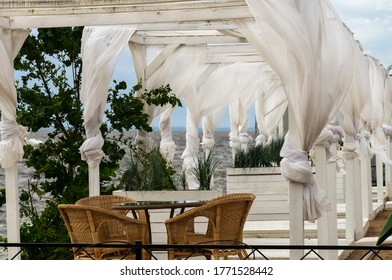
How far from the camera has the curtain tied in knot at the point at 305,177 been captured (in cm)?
648

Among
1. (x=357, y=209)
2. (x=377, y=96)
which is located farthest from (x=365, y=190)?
(x=357, y=209)

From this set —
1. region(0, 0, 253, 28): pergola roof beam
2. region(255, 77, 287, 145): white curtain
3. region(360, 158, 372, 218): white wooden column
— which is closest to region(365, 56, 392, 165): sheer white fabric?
region(360, 158, 372, 218): white wooden column

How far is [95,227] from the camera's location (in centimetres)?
705

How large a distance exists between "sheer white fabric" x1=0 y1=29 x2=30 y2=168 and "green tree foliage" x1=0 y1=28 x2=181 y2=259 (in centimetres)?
224

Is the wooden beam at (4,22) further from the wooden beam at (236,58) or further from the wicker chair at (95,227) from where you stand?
the wooden beam at (236,58)

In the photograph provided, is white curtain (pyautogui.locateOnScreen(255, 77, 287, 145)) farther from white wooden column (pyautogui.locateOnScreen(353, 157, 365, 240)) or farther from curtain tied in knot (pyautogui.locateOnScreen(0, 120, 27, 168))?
curtain tied in knot (pyautogui.locateOnScreen(0, 120, 27, 168))

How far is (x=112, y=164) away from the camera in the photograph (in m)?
11.4

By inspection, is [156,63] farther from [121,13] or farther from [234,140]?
[234,140]

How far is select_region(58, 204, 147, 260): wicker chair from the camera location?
7.03 meters

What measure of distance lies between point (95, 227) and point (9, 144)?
1.78m

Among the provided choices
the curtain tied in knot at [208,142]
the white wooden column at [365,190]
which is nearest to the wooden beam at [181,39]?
the white wooden column at [365,190]

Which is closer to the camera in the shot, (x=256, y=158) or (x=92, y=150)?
(x=92, y=150)
